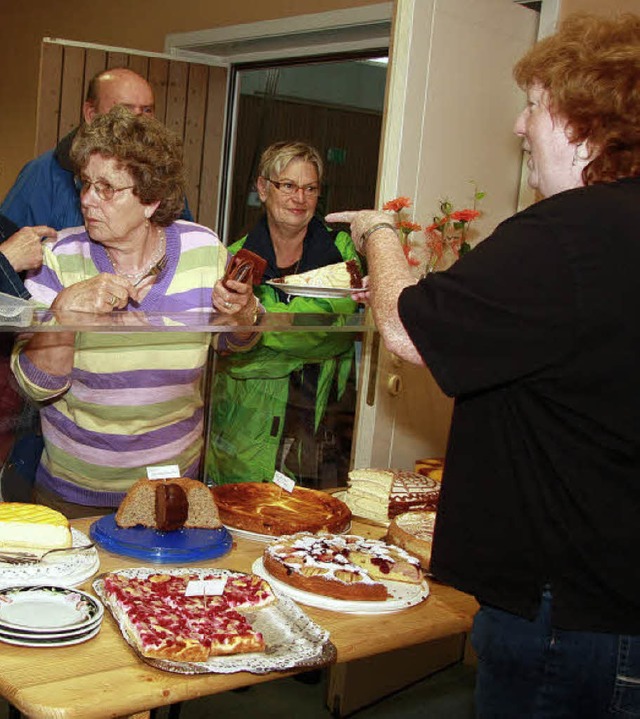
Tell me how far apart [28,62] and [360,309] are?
4.73 metres

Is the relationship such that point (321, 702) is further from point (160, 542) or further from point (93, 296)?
point (93, 296)

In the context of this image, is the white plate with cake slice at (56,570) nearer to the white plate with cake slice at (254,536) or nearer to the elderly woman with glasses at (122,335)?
the elderly woman with glasses at (122,335)

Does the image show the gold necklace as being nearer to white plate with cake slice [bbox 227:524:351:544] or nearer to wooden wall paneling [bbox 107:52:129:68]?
white plate with cake slice [bbox 227:524:351:544]

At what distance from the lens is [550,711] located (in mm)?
1468

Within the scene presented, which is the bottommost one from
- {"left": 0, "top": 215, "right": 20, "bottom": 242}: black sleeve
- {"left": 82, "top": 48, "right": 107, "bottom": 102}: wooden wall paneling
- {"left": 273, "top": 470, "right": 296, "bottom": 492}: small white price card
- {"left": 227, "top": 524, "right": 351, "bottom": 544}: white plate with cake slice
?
{"left": 227, "top": 524, "right": 351, "bottom": 544}: white plate with cake slice

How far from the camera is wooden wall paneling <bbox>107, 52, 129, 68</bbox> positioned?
522 centimetres

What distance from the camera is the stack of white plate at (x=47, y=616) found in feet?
5.32

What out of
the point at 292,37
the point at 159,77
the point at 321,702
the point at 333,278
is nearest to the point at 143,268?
the point at 333,278

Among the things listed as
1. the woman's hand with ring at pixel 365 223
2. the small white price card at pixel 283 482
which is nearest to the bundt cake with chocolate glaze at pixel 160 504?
the small white price card at pixel 283 482

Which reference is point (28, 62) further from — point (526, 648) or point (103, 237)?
point (526, 648)

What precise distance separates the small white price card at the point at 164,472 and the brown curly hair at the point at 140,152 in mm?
646

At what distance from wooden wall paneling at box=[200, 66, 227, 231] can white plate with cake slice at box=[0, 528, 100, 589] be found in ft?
12.4

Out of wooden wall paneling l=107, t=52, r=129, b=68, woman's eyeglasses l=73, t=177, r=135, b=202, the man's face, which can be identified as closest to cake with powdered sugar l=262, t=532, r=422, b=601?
woman's eyeglasses l=73, t=177, r=135, b=202

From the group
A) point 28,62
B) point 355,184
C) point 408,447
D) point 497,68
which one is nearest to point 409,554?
point 408,447
